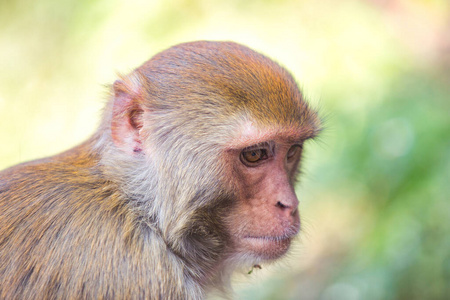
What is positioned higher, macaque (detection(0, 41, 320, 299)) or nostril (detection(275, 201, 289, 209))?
macaque (detection(0, 41, 320, 299))

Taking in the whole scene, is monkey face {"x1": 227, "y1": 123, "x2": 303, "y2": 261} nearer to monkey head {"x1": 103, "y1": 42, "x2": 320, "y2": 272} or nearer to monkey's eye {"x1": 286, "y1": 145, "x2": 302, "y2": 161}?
monkey head {"x1": 103, "y1": 42, "x2": 320, "y2": 272}

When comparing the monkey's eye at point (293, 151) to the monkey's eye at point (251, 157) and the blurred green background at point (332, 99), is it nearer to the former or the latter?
the monkey's eye at point (251, 157)

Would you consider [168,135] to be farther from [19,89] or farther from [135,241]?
[19,89]

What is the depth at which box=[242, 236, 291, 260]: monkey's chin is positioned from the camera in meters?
2.94

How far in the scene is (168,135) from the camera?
286 cm

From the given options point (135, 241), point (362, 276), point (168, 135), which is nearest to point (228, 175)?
point (168, 135)

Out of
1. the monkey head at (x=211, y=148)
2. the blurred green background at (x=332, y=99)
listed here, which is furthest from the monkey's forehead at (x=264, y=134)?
the blurred green background at (x=332, y=99)

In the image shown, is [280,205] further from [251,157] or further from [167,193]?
[167,193]

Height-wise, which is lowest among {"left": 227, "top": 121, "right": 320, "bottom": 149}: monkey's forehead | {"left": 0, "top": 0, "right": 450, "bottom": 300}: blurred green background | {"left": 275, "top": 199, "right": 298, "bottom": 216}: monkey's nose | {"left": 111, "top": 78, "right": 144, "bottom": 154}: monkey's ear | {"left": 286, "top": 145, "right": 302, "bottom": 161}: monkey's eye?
{"left": 0, "top": 0, "right": 450, "bottom": 300}: blurred green background

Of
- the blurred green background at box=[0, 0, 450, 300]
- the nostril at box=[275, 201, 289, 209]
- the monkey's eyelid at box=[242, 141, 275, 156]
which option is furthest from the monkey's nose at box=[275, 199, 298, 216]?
the blurred green background at box=[0, 0, 450, 300]

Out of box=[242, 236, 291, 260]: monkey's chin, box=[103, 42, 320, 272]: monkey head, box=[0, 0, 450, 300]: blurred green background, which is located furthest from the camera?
box=[0, 0, 450, 300]: blurred green background

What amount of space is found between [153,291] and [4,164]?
205 inches

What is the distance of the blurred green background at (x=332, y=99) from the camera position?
5066 mm

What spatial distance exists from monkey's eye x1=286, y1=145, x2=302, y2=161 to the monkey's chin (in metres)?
0.51
